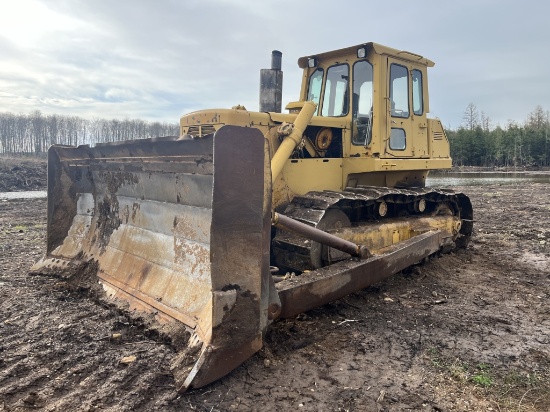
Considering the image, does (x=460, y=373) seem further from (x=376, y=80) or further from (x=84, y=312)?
(x=376, y=80)

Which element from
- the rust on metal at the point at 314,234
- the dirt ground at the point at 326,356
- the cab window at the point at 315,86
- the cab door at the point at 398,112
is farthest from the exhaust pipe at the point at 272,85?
the dirt ground at the point at 326,356

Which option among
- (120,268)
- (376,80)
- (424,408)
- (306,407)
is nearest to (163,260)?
(120,268)

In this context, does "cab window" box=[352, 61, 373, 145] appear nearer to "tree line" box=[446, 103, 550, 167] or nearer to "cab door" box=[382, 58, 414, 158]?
"cab door" box=[382, 58, 414, 158]

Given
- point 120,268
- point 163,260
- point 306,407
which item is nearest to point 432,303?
point 306,407

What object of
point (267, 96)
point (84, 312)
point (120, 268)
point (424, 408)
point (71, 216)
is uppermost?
point (267, 96)

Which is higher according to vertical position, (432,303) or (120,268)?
(120,268)

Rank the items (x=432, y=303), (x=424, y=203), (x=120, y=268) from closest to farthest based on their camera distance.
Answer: (x=120, y=268)
(x=432, y=303)
(x=424, y=203)

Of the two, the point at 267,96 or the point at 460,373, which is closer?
the point at 460,373

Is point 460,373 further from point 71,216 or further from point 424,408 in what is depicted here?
point 71,216

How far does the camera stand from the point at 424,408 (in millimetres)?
3023

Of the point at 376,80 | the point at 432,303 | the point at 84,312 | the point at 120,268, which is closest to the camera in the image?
the point at 84,312

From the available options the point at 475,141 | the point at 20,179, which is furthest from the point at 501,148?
the point at 20,179

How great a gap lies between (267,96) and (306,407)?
4.22 metres

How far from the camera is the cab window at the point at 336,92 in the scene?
258 inches
